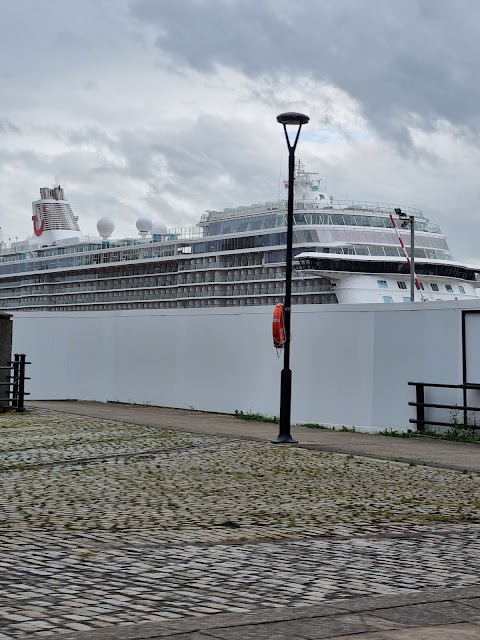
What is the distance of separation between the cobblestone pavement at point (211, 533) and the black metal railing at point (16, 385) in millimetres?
9333

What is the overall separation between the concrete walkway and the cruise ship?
3896 centimetres

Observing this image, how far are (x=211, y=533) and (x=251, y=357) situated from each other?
1389 centimetres

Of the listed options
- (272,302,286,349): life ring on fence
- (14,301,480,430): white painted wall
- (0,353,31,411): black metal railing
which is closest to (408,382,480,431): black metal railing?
(14,301,480,430): white painted wall

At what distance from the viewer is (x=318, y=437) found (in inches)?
681

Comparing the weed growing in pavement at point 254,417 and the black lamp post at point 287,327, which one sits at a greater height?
the black lamp post at point 287,327

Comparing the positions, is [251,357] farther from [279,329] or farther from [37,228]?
[37,228]

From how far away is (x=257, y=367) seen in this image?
2155cm

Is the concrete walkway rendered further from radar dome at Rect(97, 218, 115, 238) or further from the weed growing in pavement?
radar dome at Rect(97, 218, 115, 238)

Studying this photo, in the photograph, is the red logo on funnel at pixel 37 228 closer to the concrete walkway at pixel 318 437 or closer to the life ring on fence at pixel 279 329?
the concrete walkway at pixel 318 437

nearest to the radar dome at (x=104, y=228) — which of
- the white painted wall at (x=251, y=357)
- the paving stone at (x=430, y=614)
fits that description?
the white painted wall at (x=251, y=357)

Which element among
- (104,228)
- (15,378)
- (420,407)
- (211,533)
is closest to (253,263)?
(104,228)

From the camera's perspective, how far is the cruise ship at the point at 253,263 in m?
67.4

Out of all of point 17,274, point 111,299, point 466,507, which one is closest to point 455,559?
point 466,507

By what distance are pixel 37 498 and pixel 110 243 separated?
74873mm
